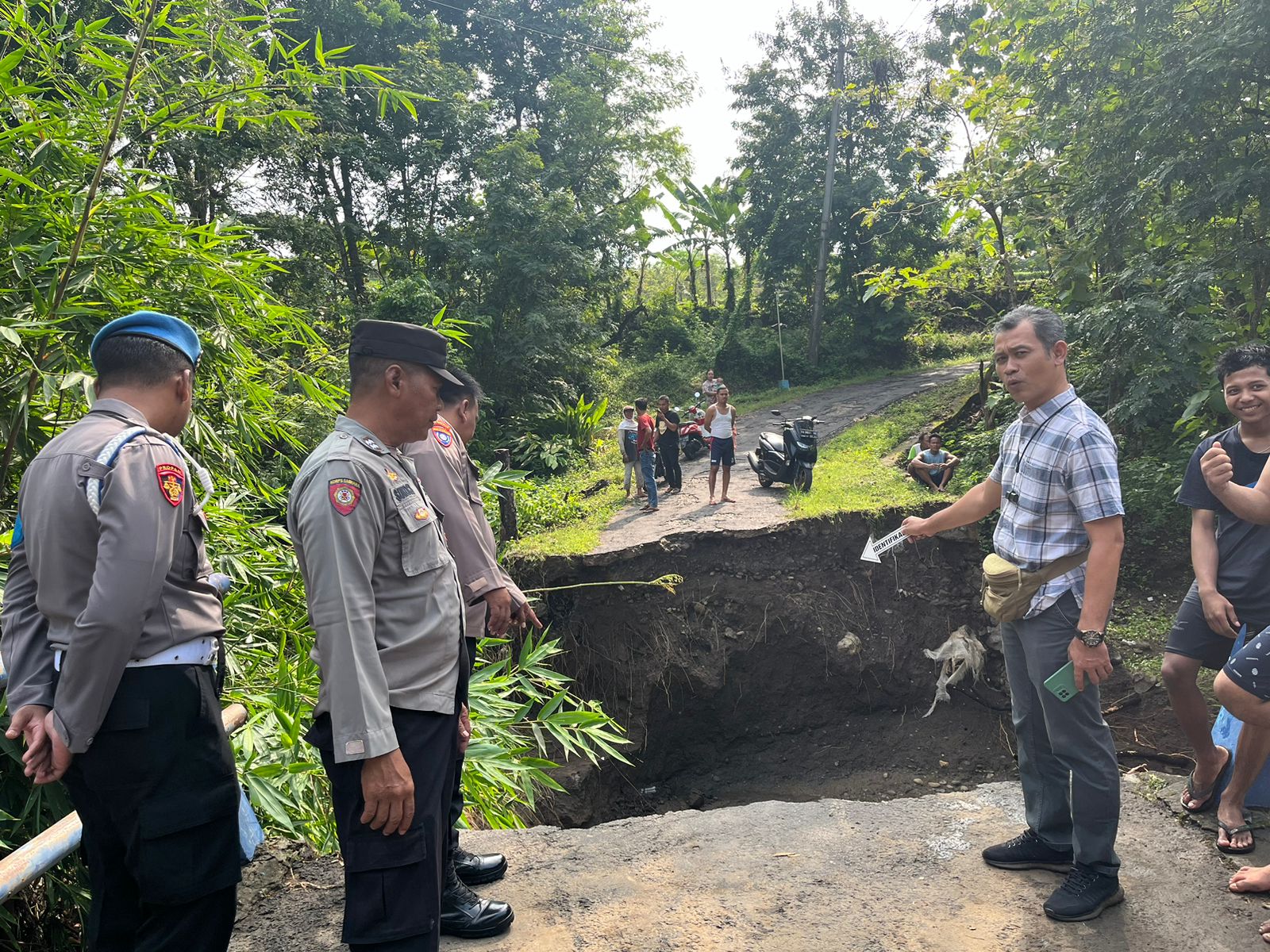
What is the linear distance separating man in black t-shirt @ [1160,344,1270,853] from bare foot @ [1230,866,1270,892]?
0.27 metres

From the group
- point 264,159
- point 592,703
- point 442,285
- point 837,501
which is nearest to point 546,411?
point 442,285

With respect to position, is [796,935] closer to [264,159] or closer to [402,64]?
[264,159]

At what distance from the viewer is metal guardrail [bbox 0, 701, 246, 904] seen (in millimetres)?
1704

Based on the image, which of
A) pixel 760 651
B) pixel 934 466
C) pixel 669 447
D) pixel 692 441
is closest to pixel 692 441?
pixel 692 441

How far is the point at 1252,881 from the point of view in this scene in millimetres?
2432

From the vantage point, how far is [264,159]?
1409 centimetres

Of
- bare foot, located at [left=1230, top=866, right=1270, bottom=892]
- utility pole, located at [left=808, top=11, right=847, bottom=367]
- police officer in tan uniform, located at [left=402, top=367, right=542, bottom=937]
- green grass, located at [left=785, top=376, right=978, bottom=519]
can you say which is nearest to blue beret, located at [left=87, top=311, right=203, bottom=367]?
police officer in tan uniform, located at [left=402, top=367, right=542, bottom=937]

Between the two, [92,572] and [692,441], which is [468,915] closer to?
[92,572]

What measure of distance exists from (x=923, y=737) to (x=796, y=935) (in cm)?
621

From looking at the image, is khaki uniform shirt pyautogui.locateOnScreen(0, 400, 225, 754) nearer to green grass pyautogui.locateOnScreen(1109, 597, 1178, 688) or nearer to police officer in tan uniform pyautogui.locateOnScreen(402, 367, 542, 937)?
police officer in tan uniform pyautogui.locateOnScreen(402, 367, 542, 937)

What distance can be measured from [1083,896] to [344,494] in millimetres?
2466

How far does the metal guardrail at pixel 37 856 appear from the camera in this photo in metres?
1.70

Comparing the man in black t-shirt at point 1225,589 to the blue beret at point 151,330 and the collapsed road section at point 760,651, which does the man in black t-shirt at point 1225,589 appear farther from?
the collapsed road section at point 760,651

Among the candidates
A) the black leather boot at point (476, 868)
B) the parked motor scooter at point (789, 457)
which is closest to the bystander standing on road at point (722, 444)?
the parked motor scooter at point (789, 457)
